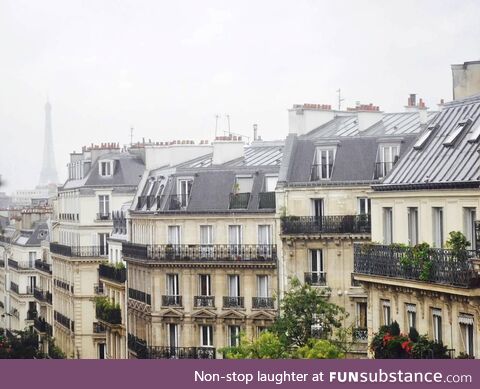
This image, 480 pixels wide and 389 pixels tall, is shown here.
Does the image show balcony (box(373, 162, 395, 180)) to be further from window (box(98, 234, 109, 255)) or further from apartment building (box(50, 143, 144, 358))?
window (box(98, 234, 109, 255))

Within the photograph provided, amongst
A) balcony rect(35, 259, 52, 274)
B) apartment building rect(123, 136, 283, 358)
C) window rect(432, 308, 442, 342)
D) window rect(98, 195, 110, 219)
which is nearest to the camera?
window rect(432, 308, 442, 342)

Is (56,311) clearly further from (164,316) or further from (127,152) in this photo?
(164,316)

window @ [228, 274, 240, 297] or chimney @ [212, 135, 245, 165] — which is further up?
chimney @ [212, 135, 245, 165]

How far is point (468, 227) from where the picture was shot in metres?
36.5

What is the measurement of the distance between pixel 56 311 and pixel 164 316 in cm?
2912

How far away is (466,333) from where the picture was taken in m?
35.8

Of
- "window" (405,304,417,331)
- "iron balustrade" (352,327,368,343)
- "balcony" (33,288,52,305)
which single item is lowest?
"balcony" (33,288,52,305)

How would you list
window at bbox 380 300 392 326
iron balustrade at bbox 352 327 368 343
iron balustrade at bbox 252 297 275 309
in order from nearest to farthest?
1. window at bbox 380 300 392 326
2. iron balustrade at bbox 352 327 368 343
3. iron balustrade at bbox 252 297 275 309

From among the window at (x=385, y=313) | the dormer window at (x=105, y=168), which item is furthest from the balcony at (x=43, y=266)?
the window at (x=385, y=313)

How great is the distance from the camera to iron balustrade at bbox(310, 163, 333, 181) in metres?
58.4

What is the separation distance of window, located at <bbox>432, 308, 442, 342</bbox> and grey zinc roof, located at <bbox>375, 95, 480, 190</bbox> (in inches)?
103

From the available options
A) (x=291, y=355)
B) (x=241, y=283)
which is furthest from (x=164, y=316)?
(x=291, y=355)

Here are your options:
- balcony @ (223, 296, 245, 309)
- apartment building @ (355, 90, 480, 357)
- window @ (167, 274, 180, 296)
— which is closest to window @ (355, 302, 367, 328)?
balcony @ (223, 296, 245, 309)

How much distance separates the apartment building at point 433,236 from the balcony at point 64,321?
44.2m
